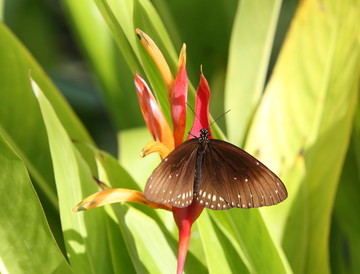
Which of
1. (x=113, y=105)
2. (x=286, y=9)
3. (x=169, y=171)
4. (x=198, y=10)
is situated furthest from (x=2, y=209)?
(x=286, y=9)

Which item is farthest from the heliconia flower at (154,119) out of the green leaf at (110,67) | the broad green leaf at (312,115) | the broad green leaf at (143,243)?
the green leaf at (110,67)

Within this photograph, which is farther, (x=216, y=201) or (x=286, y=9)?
(x=286, y=9)

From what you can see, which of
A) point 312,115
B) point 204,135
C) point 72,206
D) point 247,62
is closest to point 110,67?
point 247,62

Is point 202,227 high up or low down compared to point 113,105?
down

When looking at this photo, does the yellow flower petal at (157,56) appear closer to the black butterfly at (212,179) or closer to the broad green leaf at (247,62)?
the black butterfly at (212,179)

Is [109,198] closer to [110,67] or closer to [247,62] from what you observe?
[247,62]

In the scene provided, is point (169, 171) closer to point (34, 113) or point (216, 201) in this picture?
point (216, 201)
